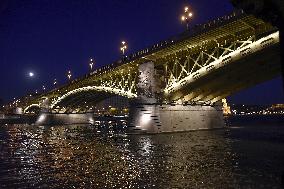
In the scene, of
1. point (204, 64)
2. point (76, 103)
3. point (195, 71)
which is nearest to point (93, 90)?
point (76, 103)

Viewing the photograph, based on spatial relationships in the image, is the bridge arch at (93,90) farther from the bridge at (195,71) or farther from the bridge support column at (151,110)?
the bridge support column at (151,110)

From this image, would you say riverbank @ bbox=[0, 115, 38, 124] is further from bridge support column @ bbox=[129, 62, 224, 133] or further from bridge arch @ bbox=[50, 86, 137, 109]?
bridge support column @ bbox=[129, 62, 224, 133]

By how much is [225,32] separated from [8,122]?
333ft

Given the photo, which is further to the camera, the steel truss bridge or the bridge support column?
the bridge support column

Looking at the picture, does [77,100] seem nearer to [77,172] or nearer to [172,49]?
[172,49]

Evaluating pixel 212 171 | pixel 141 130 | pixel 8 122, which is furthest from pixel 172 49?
pixel 8 122

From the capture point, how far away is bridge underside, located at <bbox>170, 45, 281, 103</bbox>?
3309cm

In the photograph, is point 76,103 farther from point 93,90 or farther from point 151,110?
point 151,110

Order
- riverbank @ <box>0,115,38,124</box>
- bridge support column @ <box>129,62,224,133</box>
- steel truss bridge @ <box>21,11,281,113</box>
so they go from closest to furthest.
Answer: steel truss bridge @ <box>21,11,281,113</box> → bridge support column @ <box>129,62,224,133</box> → riverbank @ <box>0,115,38,124</box>

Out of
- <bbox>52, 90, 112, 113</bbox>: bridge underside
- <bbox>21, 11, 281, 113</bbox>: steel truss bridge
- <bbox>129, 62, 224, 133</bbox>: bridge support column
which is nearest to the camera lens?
<bbox>21, 11, 281, 113</bbox>: steel truss bridge

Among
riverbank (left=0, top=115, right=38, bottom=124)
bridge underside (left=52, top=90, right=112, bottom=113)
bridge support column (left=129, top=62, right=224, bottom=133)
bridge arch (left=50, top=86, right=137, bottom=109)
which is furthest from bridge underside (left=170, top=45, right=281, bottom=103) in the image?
riverbank (left=0, top=115, right=38, bottom=124)

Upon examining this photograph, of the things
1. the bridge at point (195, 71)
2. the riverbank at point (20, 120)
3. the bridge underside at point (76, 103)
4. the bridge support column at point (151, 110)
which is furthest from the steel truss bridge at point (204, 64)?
the riverbank at point (20, 120)

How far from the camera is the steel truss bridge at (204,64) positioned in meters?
29.6

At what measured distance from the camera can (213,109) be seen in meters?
50.7
